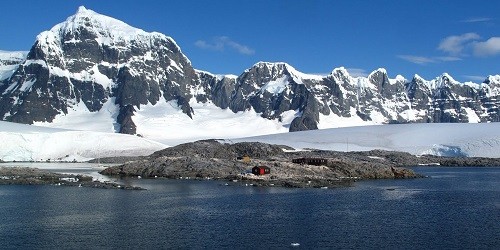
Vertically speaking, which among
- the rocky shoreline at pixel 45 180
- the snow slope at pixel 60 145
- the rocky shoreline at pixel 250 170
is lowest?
the rocky shoreline at pixel 45 180

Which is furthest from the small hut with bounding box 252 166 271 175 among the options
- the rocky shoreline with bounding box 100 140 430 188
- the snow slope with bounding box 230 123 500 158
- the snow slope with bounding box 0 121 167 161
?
the snow slope with bounding box 230 123 500 158

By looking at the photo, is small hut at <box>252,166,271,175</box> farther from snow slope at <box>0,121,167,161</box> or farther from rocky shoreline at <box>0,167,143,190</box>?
snow slope at <box>0,121,167,161</box>

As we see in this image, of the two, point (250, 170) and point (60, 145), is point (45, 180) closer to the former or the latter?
point (250, 170)

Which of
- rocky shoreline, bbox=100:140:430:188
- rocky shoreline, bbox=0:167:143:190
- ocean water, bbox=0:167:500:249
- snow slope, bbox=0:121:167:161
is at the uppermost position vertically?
snow slope, bbox=0:121:167:161

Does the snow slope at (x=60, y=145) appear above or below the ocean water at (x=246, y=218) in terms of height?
above

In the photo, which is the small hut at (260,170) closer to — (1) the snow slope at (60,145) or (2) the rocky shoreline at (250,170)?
(2) the rocky shoreline at (250,170)

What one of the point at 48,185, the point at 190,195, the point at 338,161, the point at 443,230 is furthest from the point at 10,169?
the point at 443,230

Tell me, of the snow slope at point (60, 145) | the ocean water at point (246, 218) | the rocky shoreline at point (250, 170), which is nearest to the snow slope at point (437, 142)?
the snow slope at point (60, 145)
